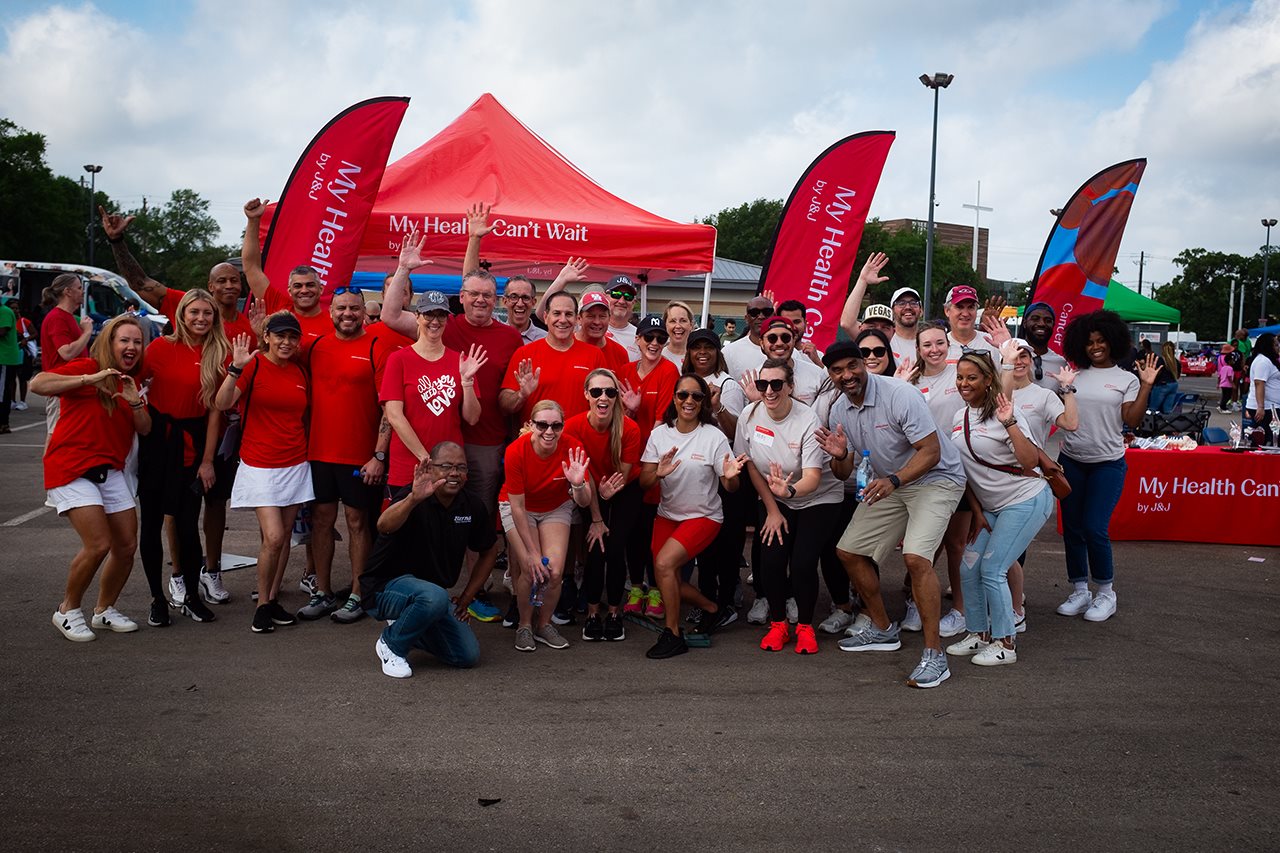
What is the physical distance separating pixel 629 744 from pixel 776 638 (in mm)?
1692

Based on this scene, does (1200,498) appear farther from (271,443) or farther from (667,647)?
(271,443)

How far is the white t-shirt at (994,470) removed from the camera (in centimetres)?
545

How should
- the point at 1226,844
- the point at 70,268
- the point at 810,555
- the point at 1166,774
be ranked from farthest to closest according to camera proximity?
the point at 70,268 → the point at 810,555 → the point at 1166,774 → the point at 1226,844

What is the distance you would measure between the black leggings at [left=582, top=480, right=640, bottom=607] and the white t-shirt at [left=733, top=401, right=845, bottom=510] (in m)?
0.77

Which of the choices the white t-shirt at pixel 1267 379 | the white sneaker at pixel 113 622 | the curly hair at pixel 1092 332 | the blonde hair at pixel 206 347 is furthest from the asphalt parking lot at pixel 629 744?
the white t-shirt at pixel 1267 379

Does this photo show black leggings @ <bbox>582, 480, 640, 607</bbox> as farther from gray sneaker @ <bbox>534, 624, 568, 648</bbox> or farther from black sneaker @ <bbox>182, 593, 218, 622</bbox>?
black sneaker @ <bbox>182, 593, 218, 622</bbox>

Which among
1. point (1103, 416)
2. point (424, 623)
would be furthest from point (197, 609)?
point (1103, 416)

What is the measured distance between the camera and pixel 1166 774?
3.93 metres

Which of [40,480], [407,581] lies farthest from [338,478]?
[40,480]

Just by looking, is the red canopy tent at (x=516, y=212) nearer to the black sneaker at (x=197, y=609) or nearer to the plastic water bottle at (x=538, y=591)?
the black sneaker at (x=197, y=609)

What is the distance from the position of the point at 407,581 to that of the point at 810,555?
2.27 meters

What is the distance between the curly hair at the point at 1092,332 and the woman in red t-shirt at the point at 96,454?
5737 millimetres

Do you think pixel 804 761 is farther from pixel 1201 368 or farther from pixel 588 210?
pixel 1201 368

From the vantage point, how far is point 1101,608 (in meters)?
6.32
